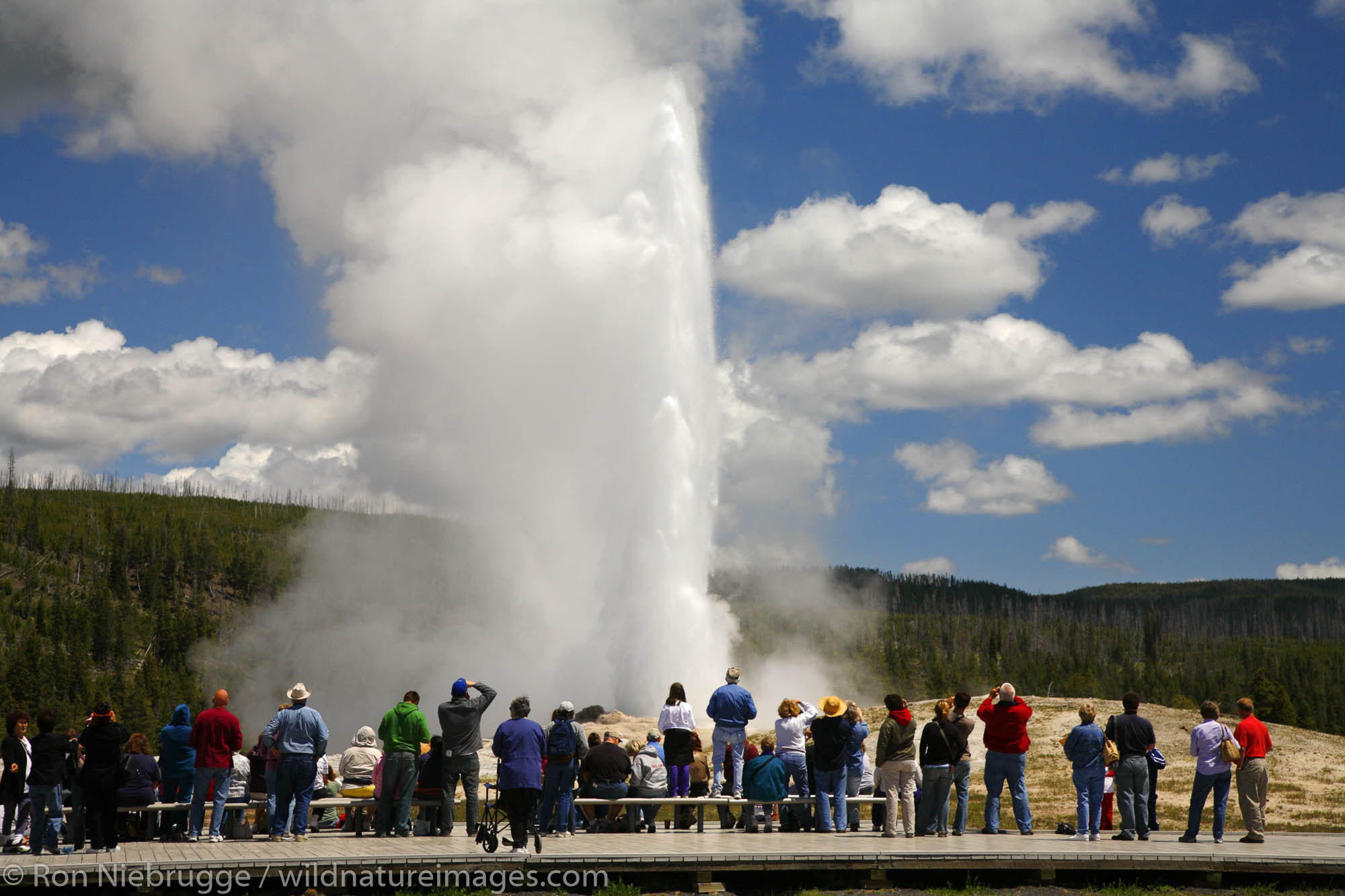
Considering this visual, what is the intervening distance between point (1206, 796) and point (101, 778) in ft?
35.3

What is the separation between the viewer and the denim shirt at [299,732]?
11211mm

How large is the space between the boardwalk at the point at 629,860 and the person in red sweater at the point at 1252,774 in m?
0.29

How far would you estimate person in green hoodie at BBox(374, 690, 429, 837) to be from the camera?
37.8ft

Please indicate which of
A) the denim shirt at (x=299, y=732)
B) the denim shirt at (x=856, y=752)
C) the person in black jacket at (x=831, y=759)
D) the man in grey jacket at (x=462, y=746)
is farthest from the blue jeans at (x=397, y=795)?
the denim shirt at (x=856, y=752)

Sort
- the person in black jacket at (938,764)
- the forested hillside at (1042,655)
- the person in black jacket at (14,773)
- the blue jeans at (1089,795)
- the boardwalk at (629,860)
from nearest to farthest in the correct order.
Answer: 1. the boardwalk at (629,860)
2. the person in black jacket at (14,773)
3. the blue jeans at (1089,795)
4. the person in black jacket at (938,764)
5. the forested hillside at (1042,655)

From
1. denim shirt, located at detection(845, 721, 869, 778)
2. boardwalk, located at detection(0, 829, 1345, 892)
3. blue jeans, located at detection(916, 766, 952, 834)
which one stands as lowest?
boardwalk, located at detection(0, 829, 1345, 892)

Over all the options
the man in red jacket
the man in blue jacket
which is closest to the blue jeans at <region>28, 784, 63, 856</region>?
the man in blue jacket

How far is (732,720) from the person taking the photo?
41.9ft

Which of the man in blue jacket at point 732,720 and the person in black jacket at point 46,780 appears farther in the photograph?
the man in blue jacket at point 732,720

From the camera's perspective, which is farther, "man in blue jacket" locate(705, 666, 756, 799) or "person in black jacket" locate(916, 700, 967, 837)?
"man in blue jacket" locate(705, 666, 756, 799)

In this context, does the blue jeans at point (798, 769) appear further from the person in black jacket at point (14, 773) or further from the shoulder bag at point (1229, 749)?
the person in black jacket at point (14, 773)

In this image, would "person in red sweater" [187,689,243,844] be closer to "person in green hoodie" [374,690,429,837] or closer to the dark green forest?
"person in green hoodie" [374,690,429,837]

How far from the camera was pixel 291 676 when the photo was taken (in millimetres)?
84688

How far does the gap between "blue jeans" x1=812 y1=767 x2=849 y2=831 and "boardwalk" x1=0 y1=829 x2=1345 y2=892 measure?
0.62 meters
